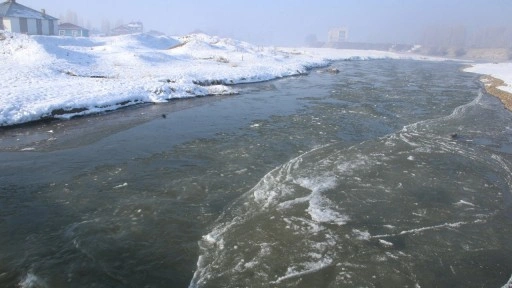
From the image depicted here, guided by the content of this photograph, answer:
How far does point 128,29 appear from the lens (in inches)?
6363

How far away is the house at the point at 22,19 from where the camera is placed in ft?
196

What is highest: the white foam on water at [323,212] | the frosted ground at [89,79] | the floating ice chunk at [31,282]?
the frosted ground at [89,79]

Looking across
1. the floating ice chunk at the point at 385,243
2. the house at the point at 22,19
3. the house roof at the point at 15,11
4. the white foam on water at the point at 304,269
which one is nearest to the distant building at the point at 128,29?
the house at the point at 22,19

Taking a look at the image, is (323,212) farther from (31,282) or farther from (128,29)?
(128,29)

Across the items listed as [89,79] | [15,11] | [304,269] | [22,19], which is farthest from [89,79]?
[15,11]

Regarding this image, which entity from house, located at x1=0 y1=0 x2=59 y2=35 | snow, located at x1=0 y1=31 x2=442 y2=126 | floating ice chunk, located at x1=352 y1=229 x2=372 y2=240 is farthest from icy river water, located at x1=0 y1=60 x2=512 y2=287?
house, located at x1=0 y1=0 x2=59 y2=35

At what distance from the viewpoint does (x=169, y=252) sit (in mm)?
8898

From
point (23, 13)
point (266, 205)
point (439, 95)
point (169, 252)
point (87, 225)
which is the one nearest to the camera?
point (169, 252)

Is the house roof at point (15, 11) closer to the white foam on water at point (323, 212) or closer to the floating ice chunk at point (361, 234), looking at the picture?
the white foam on water at point (323, 212)

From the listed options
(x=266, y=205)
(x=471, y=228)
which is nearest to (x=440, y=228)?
(x=471, y=228)

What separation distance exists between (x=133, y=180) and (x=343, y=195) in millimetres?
7492

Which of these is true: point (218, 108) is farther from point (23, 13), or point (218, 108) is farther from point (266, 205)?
point (23, 13)

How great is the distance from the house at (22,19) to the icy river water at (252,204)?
53310 mm

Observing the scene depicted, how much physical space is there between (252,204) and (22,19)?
67.9 meters
